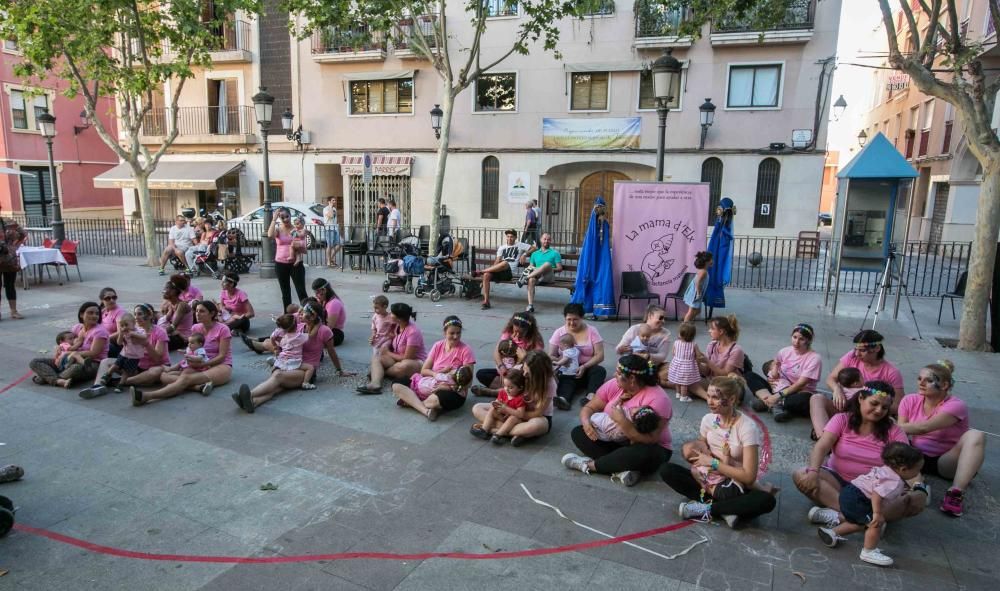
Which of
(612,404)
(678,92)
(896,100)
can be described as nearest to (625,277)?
(612,404)

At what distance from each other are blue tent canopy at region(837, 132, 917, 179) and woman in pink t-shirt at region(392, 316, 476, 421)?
794 centimetres

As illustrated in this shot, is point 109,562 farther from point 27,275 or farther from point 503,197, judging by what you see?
point 503,197

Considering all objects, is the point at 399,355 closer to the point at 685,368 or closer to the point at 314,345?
the point at 314,345

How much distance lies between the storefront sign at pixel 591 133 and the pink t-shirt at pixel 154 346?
16.8 m

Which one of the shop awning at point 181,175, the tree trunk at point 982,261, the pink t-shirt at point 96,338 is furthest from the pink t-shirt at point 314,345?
the shop awning at point 181,175

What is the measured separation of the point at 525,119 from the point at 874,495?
1973 centimetres

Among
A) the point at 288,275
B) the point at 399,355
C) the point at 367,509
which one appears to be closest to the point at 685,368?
the point at 399,355

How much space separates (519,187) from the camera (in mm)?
22531

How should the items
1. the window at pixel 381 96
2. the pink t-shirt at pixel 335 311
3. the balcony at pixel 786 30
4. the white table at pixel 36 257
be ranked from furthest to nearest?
the window at pixel 381 96 < the balcony at pixel 786 30 < the white table at pixel 36 257 < the pink t-shirt at pixel 335 311

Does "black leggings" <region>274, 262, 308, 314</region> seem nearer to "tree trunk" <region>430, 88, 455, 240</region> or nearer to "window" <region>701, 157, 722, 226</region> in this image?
"tree trunk" <region>430, 88, 455, 240</region>

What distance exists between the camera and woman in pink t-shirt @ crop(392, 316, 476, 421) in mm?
6285

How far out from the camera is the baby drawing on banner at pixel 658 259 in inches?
424

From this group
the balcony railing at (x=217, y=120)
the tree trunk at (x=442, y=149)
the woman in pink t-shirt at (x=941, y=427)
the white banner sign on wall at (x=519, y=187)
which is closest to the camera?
the woman in pink t-shirt at (x=941, y=427)

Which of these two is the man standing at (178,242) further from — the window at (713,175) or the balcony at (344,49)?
the window at (713,175)
